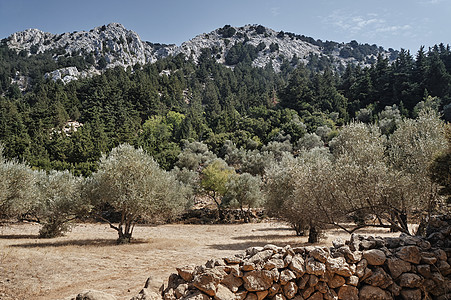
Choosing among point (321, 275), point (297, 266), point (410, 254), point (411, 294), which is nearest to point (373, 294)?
point (411, 294)

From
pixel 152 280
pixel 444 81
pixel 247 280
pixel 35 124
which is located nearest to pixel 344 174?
pixel 247 280

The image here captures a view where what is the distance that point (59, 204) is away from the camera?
75.8ft

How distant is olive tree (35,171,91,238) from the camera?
2297 centimetres

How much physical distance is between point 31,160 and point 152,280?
53.8 m

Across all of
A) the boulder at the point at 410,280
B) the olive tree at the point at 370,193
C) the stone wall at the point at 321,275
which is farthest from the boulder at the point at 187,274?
the olive tree at the point at 370,193

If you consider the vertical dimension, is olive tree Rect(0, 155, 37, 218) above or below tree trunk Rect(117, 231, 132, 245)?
above

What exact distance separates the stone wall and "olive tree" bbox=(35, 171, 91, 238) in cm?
1743

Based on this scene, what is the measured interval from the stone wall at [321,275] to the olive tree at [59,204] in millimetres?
17431

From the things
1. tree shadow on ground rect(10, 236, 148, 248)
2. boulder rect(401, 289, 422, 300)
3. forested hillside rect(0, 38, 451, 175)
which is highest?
forested hillside rect(0, 38, 451, 175)

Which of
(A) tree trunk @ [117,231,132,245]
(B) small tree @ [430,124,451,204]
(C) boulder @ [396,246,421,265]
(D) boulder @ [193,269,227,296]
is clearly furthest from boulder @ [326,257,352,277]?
(A) tree trunk @ [117,231,132,245]

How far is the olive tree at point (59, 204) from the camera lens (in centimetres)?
2297

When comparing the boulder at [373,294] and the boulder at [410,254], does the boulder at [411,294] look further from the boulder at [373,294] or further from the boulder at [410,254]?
the boulder at [410,254]

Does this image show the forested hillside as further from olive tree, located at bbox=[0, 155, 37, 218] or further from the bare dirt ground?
the bare dirt ground

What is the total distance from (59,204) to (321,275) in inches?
841
